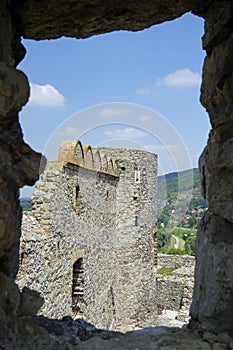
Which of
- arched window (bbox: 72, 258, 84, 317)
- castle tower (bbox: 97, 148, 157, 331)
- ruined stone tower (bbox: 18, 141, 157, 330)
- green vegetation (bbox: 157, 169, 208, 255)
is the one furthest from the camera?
green vegetation (bbox: 157, 169, 208, 255)

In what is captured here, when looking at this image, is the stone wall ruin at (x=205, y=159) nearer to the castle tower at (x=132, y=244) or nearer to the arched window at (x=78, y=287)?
the arched window at (x=78, y=287)

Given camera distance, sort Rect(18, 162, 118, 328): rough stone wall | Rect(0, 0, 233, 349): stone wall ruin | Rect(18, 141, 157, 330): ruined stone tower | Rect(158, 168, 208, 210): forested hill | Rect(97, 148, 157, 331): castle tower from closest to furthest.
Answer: Rect(0, 0, 233, 349): stone wall ruin, Rect(18, 162, 118, 328): rough stone wall, Rect(18, 141, 157, 330): ruined stone tower, Rect(97, 148, 157, 331): castle tower, Rect(158, 168, 208, 210): forested hill

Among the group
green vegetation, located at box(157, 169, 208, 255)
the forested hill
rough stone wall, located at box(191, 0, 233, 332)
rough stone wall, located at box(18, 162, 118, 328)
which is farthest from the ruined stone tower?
green vegetation, located at box(157, 169, 208, 255)

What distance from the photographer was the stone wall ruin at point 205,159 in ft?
7.05

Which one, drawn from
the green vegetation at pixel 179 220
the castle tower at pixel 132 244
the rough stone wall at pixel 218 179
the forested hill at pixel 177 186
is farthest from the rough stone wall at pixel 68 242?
the green vegetation at pixel 179 220

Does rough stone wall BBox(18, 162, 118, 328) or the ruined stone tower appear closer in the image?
rough stone wall BBox(18, 162, 118, 328)

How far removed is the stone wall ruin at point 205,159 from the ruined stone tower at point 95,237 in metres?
3.38

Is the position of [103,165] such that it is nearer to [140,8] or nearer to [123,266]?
[123,266]

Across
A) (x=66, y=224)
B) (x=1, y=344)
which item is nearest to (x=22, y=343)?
(x=1, y=344)

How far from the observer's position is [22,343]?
211 cm

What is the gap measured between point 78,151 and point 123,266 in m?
5.02

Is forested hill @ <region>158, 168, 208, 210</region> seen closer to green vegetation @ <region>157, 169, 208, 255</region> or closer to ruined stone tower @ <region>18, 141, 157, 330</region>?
green vegetation @ <region>157, 169, 208, 255</region>

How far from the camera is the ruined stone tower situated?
6.47m

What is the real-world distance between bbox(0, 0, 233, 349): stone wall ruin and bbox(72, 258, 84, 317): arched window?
591 cm
